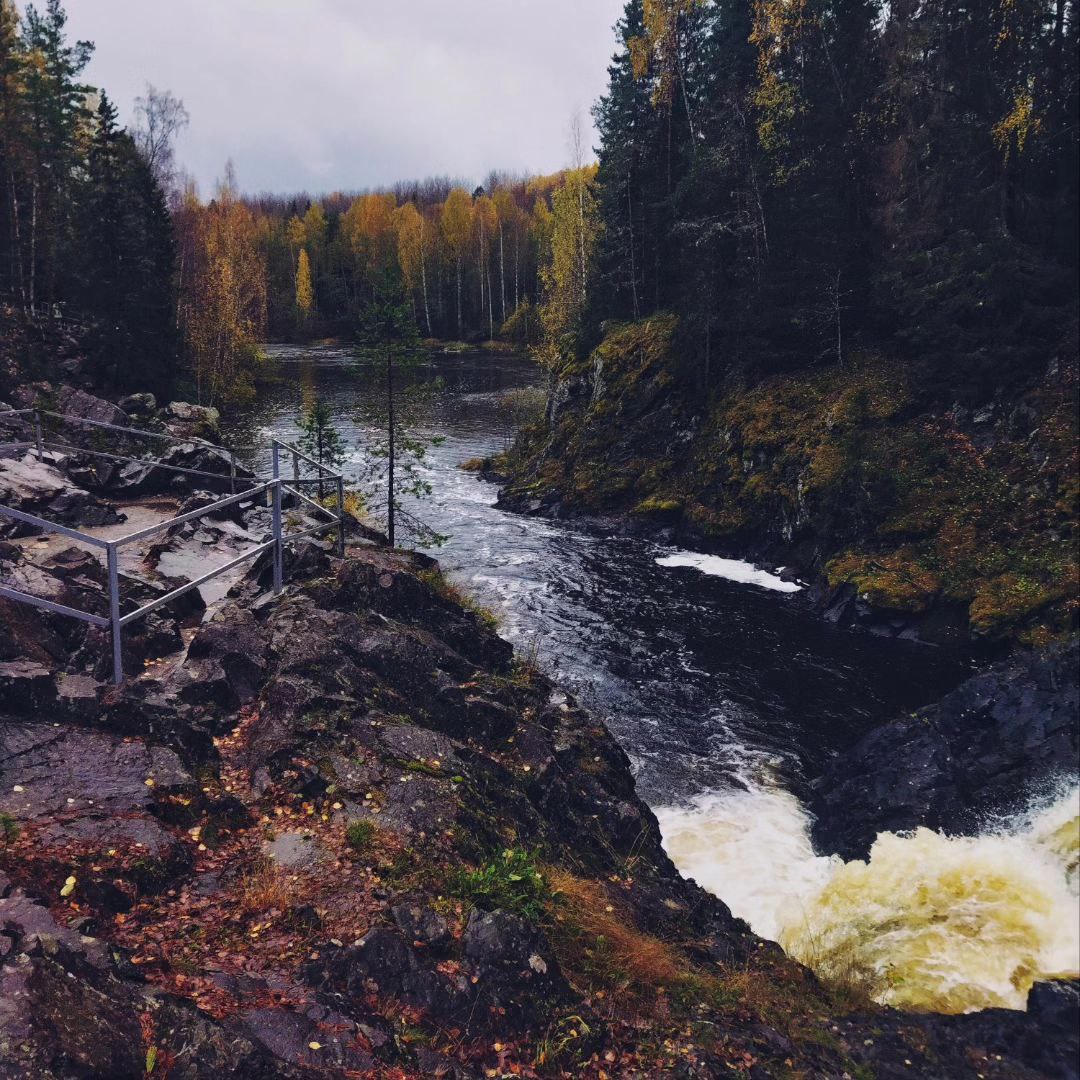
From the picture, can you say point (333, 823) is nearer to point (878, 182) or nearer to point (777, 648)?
point (777, 648)

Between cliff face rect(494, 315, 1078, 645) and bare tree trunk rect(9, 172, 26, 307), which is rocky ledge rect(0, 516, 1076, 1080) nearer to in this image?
cliff face rect(494, 315, 1078, 645)

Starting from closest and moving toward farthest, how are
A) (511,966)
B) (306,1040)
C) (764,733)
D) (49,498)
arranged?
(306,1040)
(511,966)
(49,498)
(764,733)

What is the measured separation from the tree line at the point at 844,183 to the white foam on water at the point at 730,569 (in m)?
7.60

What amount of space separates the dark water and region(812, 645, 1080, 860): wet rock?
118 centimetres

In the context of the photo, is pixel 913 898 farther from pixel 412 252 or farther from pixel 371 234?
pixel 371 234

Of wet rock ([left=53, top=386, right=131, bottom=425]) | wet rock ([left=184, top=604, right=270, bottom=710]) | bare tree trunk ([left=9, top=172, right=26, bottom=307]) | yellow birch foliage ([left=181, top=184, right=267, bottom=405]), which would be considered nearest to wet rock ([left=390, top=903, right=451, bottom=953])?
wet rock ([left=184, top=604, right=270, bottom=710])

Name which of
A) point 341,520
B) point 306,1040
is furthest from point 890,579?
point 306,1040

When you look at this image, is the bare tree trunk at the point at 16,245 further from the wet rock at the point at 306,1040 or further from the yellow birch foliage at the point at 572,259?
the wet rock at the point at 306,1040

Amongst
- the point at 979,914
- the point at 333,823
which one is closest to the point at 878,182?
the point at 979,914

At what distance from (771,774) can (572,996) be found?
8867mm

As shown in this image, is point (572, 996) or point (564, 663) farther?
point (564, 663)

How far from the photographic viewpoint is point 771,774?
45.9 ft

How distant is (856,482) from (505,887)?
19.2 metres

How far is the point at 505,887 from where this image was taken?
6.68 m
